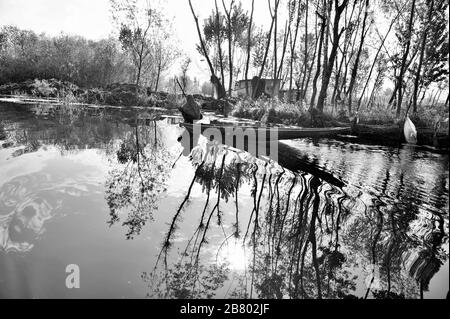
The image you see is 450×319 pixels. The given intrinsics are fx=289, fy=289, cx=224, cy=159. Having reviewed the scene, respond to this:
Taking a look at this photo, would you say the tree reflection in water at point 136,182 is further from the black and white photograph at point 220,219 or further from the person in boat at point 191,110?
the person in boat at point 191,110

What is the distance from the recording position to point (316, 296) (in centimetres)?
292

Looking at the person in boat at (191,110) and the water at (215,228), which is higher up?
the person in boat at (191,110)

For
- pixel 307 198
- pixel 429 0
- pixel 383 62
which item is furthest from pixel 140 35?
pixel 307 198

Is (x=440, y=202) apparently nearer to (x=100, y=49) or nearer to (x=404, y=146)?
(x=404, y=146)

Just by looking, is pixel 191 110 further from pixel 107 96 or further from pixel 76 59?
pixel 76 59

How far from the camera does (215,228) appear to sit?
446 centimetres

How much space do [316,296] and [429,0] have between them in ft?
72.7

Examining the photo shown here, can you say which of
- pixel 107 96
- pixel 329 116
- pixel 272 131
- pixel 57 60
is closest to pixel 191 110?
pixel 272 131

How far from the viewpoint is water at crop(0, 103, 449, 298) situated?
3.05 meters

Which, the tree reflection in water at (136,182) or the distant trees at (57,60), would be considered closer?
the tree reflection in water at (136,182)

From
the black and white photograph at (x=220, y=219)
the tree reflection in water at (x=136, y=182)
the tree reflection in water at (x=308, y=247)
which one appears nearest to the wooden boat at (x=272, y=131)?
the black and white photograph at (x=220, y=219)

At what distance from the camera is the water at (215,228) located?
305 centimetres

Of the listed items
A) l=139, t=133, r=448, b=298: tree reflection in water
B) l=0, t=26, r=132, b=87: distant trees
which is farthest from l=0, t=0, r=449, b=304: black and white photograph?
l=0, t=26, r=132, b=87: distant trees

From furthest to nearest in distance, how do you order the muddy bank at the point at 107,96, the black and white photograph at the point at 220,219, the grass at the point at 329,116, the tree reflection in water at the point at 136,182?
the muddy bank at the point at 107,96 → the grass at the point at 329,116 → the tree reflection in water at the point at 136,182 → the black and white photograph at the point at 220,219
